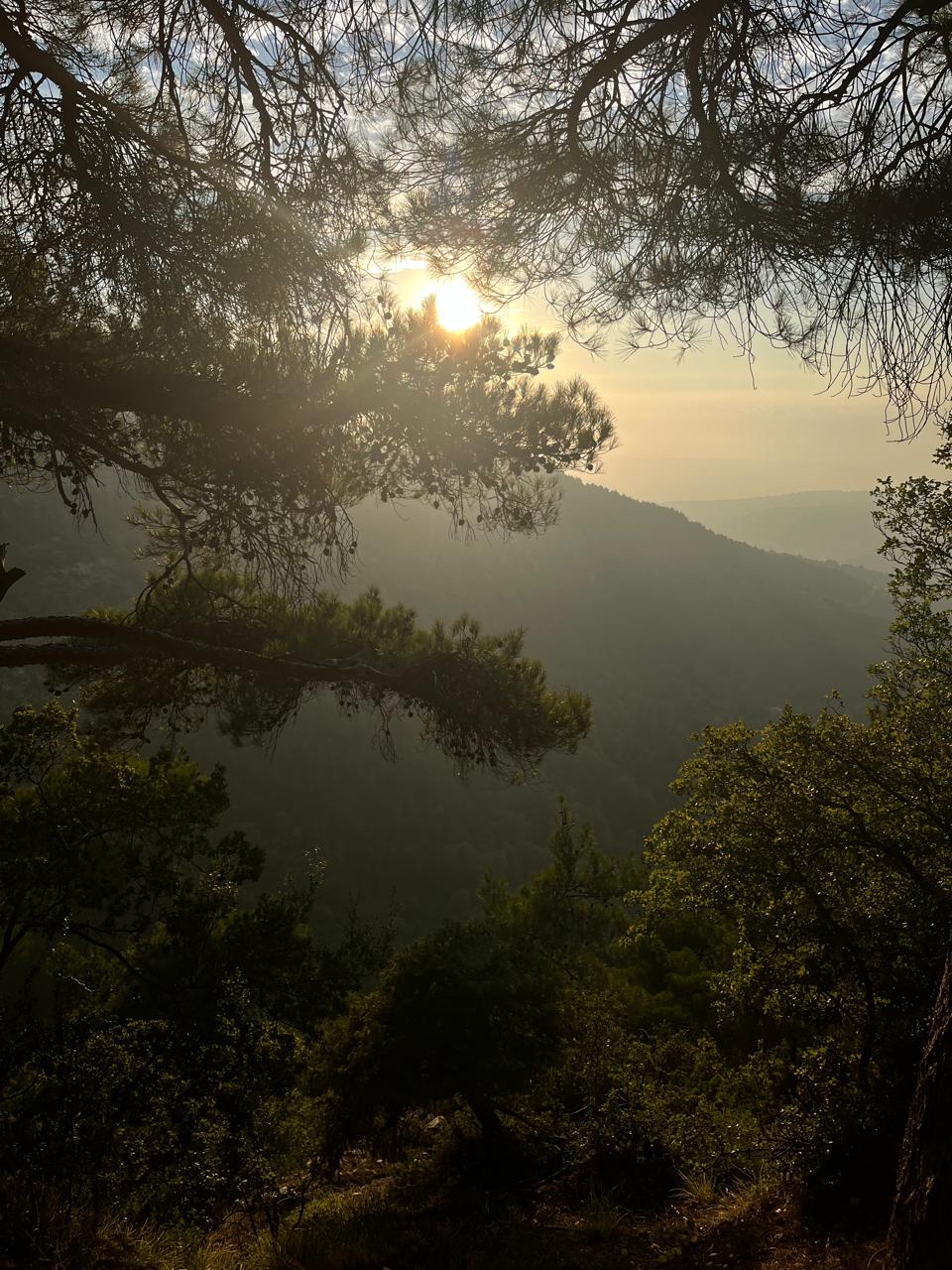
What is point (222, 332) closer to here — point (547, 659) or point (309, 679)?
point (309, 679)

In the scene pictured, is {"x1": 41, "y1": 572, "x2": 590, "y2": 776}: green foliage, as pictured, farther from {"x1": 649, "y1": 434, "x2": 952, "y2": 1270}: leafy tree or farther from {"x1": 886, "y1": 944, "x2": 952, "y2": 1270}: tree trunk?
{"x1": 886, "y1": 944, "x2": 952, "y2": 1270}: tree trunk

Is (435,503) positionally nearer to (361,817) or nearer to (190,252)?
(190,252)

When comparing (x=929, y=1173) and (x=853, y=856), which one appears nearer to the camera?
(x=929, y=1173)

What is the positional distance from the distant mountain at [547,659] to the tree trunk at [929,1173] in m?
37.8

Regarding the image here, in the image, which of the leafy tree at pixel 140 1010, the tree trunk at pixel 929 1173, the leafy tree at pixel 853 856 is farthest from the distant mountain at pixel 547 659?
the tree trunk at pixel 929 1173

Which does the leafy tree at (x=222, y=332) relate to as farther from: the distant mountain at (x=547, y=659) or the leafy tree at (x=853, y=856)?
the distant mountain at (x=547, y=659)

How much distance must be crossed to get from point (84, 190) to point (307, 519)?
185 cm

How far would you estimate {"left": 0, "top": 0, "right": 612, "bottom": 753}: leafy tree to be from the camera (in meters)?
2.95

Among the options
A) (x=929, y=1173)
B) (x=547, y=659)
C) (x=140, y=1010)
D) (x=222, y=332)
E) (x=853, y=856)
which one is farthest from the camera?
(x=547, y=659)

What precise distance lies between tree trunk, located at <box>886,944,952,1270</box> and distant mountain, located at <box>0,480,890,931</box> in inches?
1490

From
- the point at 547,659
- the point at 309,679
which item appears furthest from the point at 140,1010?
the point at 547,659

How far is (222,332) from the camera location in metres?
3.55

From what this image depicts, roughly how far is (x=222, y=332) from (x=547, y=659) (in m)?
77.0

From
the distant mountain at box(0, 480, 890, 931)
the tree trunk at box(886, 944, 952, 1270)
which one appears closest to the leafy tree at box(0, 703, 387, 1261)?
the tree trunk at box(886, 944, 952, 1270)
